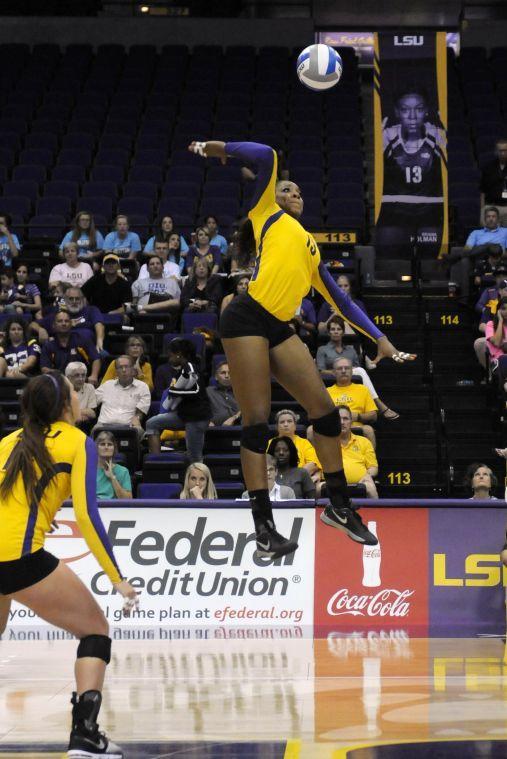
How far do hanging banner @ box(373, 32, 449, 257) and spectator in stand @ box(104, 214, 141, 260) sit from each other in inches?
124

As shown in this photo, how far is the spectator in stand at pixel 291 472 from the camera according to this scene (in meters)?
10.8

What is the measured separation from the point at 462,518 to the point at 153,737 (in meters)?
4.85

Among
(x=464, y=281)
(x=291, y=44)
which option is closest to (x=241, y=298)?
(x=464, y=281)

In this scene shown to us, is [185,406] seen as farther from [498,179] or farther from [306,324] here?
[498,179]

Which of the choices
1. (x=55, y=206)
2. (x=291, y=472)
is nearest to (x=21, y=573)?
(x=291, y=472)

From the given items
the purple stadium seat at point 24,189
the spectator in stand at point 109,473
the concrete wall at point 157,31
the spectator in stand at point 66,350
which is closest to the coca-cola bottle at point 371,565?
the spectator in stand at point 109,473

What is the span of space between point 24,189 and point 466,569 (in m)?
10.6

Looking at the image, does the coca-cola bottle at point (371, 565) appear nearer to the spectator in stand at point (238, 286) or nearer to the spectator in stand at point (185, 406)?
the spectator in stand at point (185, 406)

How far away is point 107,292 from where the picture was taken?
48.0 feet

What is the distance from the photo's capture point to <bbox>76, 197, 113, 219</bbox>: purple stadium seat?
17688mm

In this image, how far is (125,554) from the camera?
10.5 metres

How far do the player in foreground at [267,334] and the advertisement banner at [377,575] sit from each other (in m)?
4.15

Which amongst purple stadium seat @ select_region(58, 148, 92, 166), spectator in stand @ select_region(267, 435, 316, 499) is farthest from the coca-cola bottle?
purple stadium seat @ select_region(58, 148, 92, 166)

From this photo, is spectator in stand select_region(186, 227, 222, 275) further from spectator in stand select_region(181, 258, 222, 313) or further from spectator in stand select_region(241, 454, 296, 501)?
spectator in stand select_region(241, 454, 296, 501)
